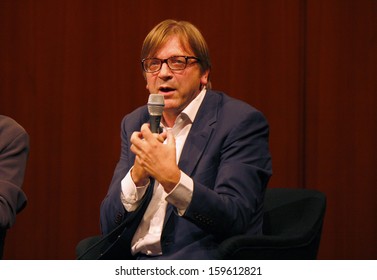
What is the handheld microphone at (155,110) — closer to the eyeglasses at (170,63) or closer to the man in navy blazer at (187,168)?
the man in navy blazer at (187,168)

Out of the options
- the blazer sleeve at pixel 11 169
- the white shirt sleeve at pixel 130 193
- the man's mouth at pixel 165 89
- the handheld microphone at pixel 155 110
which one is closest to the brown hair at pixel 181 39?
the man's mouth at pixel 165 89

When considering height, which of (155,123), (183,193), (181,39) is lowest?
(183,193)

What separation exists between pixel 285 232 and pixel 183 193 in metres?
0.51

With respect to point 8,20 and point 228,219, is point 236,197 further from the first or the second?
point 8,20

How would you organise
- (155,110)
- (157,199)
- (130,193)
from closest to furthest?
(155,110), (130,193), (157,199)

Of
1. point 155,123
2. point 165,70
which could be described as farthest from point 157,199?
point 165,70

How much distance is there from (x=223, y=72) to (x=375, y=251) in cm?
131

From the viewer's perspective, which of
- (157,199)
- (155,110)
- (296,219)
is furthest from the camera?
(296,219)

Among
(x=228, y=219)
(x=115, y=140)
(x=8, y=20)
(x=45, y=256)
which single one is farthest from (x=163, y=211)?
(x=8, y=20)

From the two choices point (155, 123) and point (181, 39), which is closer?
point (155, 123)

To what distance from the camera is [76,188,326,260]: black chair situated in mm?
2137

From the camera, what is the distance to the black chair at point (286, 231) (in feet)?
7.00

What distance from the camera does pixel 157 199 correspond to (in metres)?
2.38

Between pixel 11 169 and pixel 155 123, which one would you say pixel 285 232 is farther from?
pixel 11 169
